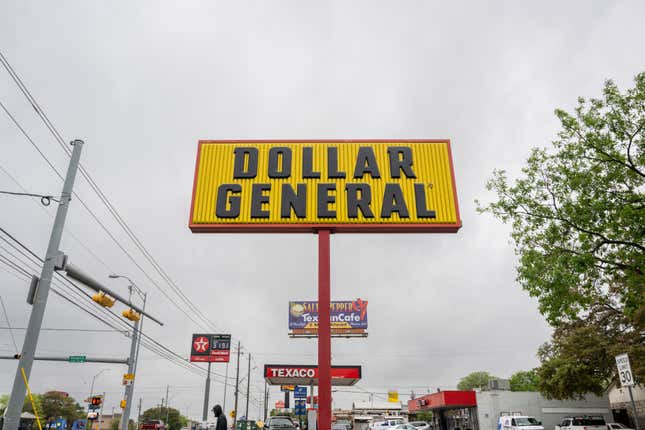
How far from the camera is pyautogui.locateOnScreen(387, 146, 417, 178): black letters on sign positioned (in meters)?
11.5

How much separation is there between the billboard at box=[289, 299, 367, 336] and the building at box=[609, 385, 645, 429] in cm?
2442

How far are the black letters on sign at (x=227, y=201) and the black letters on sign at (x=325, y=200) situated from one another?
2.07 m

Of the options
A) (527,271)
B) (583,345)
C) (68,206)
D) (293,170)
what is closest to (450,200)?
(293,170)

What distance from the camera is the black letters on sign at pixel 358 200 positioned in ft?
35.8

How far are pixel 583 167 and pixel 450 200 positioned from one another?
7743 mm

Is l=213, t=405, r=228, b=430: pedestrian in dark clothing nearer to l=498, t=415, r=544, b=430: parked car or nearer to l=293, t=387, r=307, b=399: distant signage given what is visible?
l=498, t=415, r=544, b=430: parked car

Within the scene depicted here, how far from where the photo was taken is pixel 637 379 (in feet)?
85.0

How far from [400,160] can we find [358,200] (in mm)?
1722

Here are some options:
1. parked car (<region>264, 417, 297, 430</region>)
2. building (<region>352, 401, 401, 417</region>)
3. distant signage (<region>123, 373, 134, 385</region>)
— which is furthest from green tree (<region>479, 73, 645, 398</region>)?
building (<region>352, 401, 401, 417</region>)

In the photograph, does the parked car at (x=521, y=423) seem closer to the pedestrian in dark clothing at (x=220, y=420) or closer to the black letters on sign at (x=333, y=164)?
the pedestrian in dark clothing at (x=220, y=420)

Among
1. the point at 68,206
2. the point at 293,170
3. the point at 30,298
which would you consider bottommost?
the point at 30,298

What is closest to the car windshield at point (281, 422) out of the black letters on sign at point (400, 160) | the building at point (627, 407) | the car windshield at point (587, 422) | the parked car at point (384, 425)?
the black letters on sign at point (400, 160)

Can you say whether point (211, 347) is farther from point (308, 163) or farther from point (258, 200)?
point (308, 163)

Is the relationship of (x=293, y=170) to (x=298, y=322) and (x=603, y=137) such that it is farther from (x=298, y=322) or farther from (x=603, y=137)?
(x=298, y=322)
